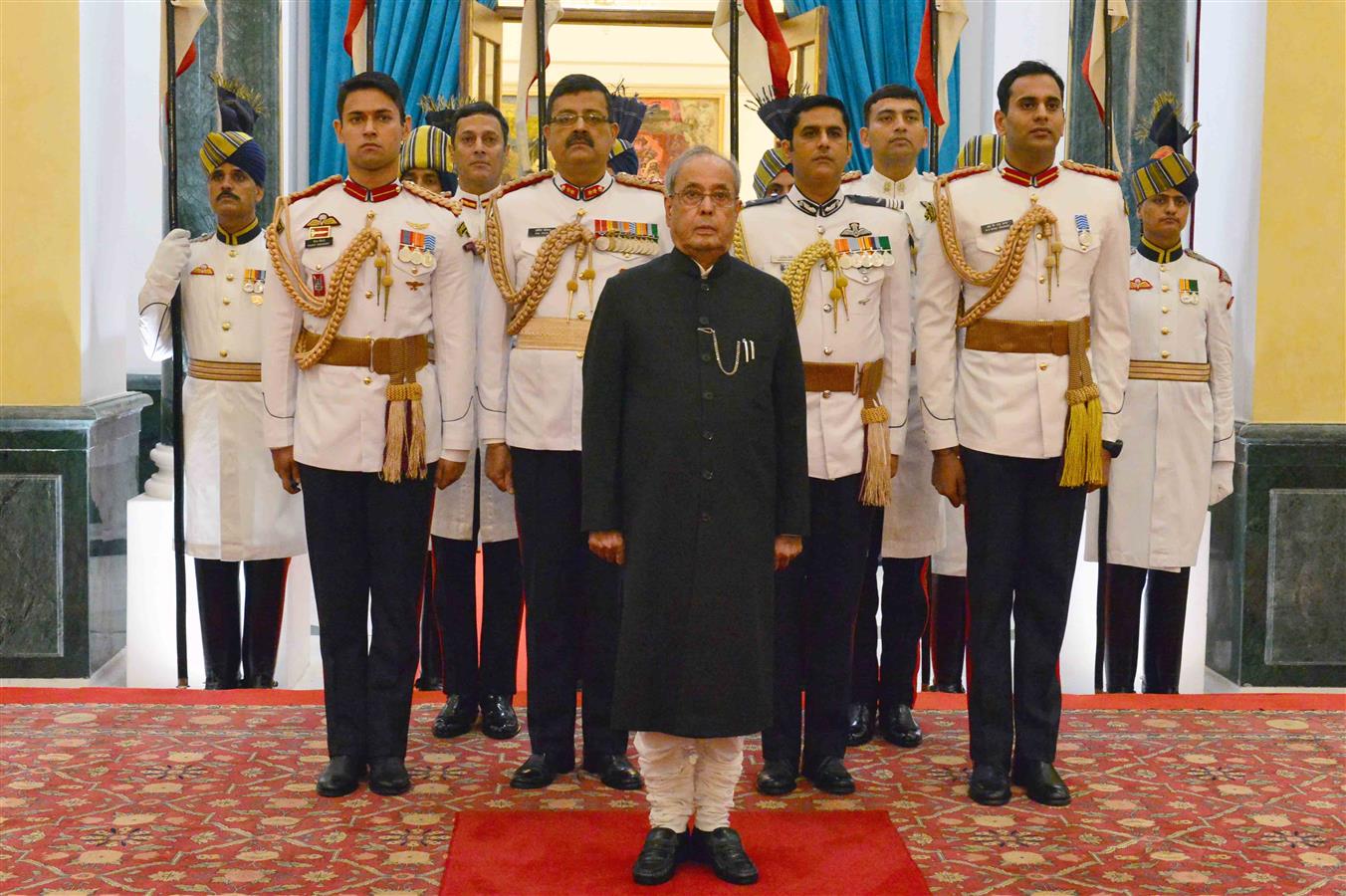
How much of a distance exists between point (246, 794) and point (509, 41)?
628 centimetres

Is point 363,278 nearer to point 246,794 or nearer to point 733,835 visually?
point 246,794

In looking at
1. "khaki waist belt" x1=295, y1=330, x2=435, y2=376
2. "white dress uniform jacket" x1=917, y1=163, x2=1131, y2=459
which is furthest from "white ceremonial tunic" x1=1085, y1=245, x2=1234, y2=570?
"khaki waist belt" x1=295, y1=330, x2=435, y2=376

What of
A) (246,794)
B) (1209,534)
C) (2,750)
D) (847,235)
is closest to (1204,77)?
(1209,534)

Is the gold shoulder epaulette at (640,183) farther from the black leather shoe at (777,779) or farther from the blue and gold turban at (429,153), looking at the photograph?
the black leather shoe at (777,779)

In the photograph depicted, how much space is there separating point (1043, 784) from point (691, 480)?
1149 mm

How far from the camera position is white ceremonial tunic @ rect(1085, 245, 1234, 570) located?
4.82 metres

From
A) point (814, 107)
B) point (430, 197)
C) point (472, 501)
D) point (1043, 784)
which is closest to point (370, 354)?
point (430, 197)

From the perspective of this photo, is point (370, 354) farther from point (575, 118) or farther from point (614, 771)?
point (614, 771)

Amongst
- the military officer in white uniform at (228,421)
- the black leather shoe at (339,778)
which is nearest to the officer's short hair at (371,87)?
the military officer in white uniform at (228,421)

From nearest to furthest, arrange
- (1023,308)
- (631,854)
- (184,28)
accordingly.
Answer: (631,854) < (1023,308) < (184,28)

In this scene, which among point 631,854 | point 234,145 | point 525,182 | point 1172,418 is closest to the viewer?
point 631,854

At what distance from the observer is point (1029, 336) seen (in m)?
3.59

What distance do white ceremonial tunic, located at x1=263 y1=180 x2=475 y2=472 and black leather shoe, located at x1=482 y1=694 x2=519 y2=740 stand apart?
73cm

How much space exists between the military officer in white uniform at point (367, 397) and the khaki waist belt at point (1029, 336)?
121 cm
